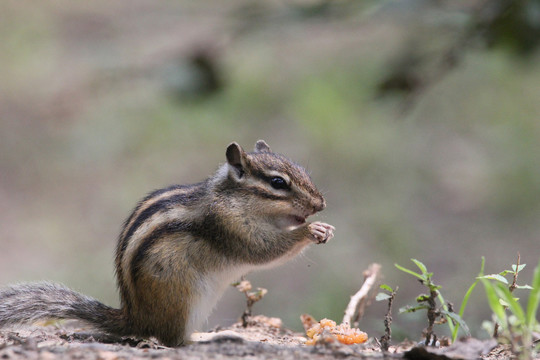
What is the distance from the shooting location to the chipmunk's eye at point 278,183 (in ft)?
14.1

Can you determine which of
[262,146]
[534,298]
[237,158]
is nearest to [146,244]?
[237,158]

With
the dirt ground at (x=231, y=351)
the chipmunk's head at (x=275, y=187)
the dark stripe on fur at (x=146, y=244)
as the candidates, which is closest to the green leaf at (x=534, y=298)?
the dirt ground at (x=231, y=351)

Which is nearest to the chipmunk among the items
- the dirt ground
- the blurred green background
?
the dirt ground

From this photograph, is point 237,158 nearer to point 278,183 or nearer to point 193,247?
point 278,183

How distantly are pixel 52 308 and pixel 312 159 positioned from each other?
20.8 feet

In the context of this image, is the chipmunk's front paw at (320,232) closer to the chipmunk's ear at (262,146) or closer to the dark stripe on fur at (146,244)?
the dark stripe on fur at (146,244)

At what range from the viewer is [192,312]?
3.97 meters

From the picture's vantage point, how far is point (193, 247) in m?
4.11

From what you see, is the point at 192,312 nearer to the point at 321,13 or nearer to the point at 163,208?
the point at 163,208

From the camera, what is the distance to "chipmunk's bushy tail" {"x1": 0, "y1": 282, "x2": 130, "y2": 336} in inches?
155

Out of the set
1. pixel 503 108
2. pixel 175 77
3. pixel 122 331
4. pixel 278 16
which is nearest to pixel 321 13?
pixel 278 16

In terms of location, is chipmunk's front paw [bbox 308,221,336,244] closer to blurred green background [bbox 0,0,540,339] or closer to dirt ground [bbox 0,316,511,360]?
dirt ground [bbox 0,316,511,360]

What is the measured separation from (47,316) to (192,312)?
778 millimetres

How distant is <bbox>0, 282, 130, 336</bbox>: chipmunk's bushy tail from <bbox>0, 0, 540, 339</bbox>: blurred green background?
73.6 inches
